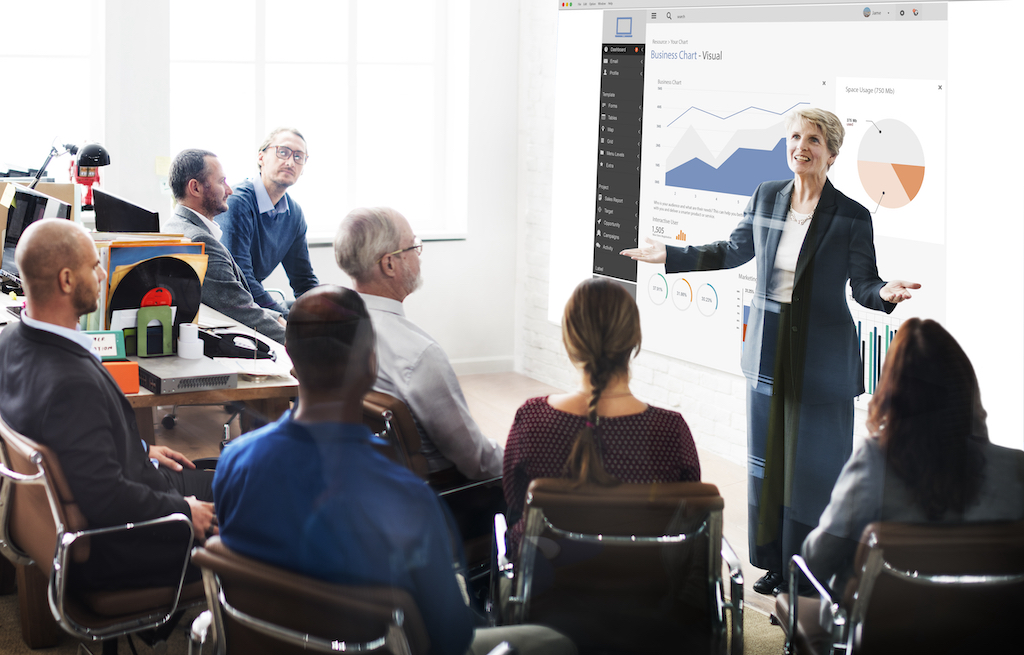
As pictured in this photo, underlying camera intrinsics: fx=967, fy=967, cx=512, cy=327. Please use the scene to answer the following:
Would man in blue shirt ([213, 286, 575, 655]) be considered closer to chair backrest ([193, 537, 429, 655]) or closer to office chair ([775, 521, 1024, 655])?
chair backrest ([193, 537, 429, 655])

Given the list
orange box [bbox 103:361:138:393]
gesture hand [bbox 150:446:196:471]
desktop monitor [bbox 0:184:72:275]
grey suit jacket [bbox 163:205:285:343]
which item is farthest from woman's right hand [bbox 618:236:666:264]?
desktop monitor [bbox 0:184:72:275]

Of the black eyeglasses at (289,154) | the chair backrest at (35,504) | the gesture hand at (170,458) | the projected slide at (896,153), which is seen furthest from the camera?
the gesture hand at (170,458)

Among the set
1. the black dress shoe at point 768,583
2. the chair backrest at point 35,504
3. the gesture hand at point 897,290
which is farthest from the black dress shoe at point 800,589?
the chair backrest at point 35,504

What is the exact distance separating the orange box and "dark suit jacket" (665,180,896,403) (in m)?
1.38

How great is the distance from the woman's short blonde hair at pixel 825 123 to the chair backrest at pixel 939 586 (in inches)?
19.3

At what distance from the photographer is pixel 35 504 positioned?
1785 millimetres

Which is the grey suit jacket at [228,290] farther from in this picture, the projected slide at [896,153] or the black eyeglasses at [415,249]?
the projected slide at [896,153]

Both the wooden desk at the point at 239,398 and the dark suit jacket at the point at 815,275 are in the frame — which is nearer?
the dark suit jacket at the point at 815,275

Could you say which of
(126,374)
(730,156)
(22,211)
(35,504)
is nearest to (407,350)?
(730,156)

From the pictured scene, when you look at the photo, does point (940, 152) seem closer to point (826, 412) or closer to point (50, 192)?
point (826, 412)

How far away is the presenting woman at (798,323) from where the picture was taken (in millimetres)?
1229

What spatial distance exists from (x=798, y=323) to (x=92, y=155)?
318 centimetres

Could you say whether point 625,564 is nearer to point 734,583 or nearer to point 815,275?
point 734,583

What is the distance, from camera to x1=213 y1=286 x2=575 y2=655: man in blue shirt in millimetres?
1208
